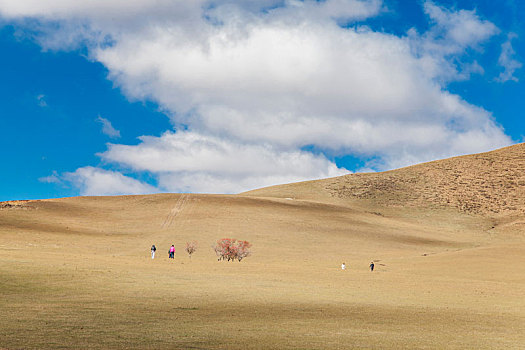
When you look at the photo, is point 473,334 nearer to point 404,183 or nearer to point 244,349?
point 244,349

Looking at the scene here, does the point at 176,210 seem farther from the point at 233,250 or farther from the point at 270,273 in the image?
the point at 270,273

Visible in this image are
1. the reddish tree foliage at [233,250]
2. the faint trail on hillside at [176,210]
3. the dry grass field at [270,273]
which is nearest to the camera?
the dry grass field at [270,273]

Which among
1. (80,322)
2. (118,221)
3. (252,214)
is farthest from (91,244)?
(80,322)

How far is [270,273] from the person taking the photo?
44.0m

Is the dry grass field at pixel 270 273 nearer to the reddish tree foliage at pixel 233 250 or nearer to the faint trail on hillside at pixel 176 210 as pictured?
the faint trail on hillside at pixel 176 210

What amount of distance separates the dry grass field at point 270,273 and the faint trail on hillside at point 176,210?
384mm

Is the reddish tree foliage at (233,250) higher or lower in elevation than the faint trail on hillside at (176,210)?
lower

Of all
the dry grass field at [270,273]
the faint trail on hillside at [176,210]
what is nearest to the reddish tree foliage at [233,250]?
the dry grass field at [270,273]

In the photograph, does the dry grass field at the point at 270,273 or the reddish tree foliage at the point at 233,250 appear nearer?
the dry grass field at the point at 270,273

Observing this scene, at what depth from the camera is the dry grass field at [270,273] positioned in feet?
54.2

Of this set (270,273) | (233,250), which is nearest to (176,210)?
(233,250)

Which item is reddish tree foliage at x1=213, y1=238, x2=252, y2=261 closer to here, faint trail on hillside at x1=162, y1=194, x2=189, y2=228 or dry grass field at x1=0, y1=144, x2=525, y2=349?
dry grass field at x1=0, y1=144, x2=525, y2=349

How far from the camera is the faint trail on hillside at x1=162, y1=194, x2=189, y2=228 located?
8962cm

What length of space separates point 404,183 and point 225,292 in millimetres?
119452
